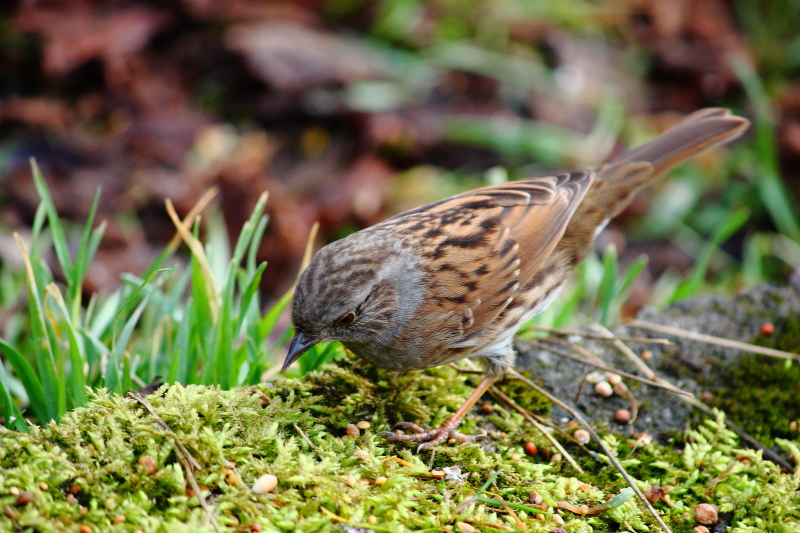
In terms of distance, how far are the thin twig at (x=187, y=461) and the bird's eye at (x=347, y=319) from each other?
81 centimetres

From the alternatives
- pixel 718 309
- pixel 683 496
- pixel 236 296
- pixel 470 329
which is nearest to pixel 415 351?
pixel 470 329

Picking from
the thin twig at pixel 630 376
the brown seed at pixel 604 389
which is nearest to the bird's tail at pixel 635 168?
the thin twig at pixel 630 376

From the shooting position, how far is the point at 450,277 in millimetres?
3338

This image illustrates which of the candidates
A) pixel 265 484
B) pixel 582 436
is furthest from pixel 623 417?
pixel 265 484

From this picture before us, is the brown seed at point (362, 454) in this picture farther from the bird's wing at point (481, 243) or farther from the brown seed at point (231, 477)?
the bird's wing at point (481, 243)

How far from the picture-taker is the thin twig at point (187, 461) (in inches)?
88.4

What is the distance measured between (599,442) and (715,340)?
103cm

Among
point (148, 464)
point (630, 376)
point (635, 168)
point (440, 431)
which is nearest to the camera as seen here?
point (148, 464)

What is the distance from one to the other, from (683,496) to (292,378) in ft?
5.48

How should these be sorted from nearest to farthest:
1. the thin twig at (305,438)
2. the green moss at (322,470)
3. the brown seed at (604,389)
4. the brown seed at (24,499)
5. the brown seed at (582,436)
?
the brown seed at (24,499) < the green moss at (322,470) < the thin twig at (305,438) < the brown seed at (582,436) < the brown seed at (604,389)

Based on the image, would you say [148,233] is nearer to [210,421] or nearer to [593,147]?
[210,421]

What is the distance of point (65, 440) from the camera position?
245cm

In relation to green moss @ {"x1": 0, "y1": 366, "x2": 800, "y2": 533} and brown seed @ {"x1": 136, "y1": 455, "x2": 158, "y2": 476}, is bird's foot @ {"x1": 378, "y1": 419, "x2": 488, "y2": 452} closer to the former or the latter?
green moss @ {"x1": 0, "y1": 366, "x2": 800, "y2": 533}

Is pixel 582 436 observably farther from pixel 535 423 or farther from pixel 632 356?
pixel 632 356
